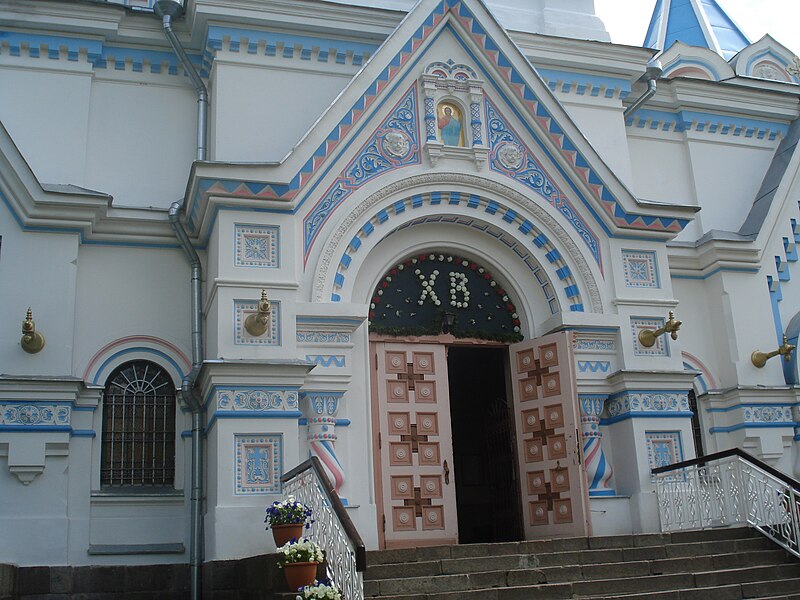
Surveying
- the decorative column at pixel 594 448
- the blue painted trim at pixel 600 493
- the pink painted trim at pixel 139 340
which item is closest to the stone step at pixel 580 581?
the blue painted trim at pixel 600 493

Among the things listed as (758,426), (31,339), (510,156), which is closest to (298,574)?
(31,339)

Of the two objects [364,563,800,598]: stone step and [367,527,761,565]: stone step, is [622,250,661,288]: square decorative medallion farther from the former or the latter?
[364,563,800,598]: stone step

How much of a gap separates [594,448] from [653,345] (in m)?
1.35

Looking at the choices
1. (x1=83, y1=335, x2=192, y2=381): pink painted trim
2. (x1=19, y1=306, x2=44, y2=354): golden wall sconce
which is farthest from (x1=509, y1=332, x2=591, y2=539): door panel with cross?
(x1=19, y1=306, x2=44, y2=354): golden wall sconce

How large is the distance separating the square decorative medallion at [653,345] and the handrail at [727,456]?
1277 mm

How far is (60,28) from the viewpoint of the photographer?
1148 centimetres

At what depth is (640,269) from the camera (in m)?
11.7

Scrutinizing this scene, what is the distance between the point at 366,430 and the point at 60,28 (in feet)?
18.8

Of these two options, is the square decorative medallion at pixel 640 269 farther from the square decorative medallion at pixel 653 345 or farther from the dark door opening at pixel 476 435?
the dark door opening at pixel 476 435

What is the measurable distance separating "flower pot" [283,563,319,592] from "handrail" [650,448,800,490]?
4.73m

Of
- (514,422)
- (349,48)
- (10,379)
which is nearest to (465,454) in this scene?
(514,422)

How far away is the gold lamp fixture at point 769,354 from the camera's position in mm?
12773

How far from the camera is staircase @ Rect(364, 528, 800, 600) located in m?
8.35

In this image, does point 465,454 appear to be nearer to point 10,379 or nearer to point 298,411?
point 298,411
